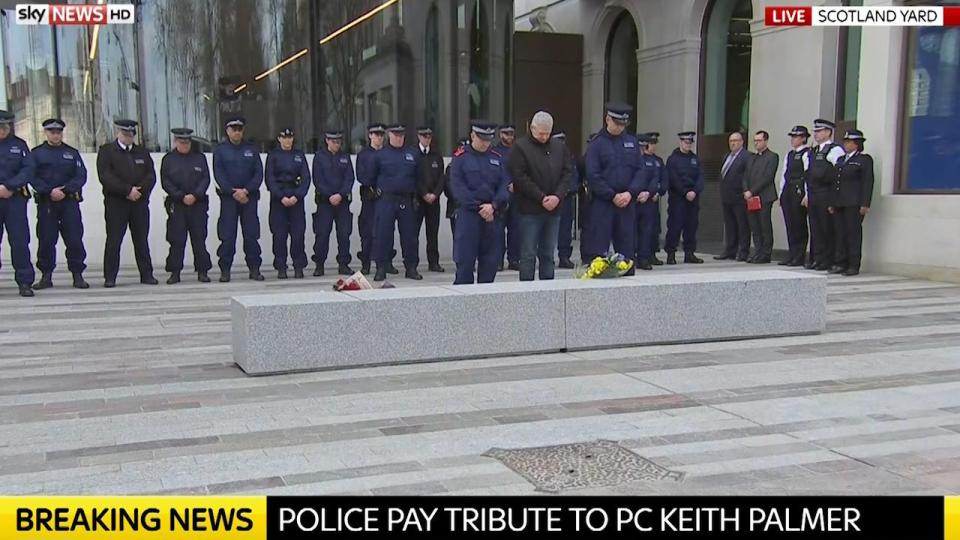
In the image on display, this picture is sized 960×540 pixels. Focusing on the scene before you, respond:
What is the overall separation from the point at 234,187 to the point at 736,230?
8.07 meters

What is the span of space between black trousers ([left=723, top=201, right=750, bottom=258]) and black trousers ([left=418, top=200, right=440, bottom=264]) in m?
4.98

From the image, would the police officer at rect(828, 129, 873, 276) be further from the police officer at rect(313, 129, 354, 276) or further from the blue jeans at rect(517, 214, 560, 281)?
the police officer at rect(313, 129, 354, 276)

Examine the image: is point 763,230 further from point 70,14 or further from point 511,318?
point 70,14

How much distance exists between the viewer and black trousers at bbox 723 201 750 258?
1442 centimetres

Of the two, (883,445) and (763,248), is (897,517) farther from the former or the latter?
(763,248)

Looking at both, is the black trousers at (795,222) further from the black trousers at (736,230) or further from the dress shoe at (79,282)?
the dress shoe at (79,282)

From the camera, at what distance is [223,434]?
4.98 meters

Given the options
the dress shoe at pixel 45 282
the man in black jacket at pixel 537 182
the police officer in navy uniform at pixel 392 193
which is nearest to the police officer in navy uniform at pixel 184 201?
the dress shoe at pixel 45 282

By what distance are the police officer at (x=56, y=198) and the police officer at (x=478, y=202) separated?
5005 mm

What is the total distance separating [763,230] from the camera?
14.0 metres

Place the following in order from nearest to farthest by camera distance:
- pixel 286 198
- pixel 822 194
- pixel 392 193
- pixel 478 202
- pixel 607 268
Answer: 1. pixel 607 268
2. pixel 478 202
3. pixel 392 193
4. pixel 286 198
5. pixel 822 194

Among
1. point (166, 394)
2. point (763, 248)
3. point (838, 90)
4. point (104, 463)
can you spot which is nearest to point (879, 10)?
point (838, 90)

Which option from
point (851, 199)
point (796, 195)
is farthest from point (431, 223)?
point (851, 199)

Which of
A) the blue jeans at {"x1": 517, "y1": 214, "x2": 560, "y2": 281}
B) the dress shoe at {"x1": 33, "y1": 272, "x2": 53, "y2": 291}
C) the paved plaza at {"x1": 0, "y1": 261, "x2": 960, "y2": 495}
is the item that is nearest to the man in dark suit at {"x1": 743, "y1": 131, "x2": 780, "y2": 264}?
the blue jeans at {"x1": 517, "y1": 214, "x2": 560, "y2": 281}
